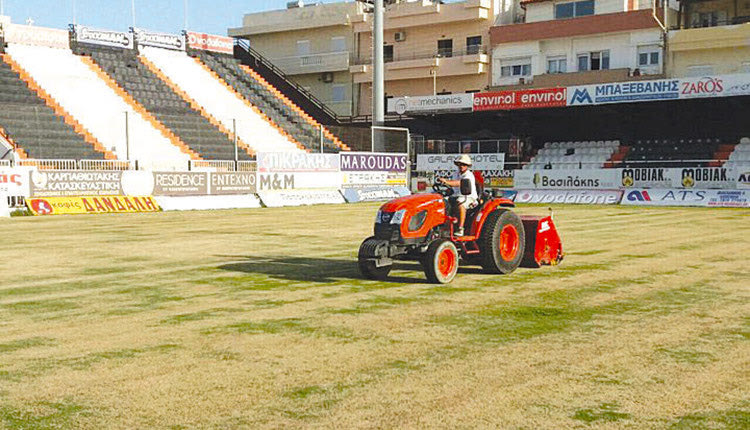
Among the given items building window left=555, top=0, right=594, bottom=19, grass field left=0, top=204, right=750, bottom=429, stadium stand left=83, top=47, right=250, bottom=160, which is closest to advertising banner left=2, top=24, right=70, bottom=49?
stadium stand left=83, top=47, right=250, bottom=160

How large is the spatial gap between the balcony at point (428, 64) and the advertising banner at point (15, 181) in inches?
1294

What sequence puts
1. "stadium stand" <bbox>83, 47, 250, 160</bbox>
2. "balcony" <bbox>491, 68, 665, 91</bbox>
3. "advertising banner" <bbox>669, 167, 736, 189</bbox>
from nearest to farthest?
"advertising banner" <bbox>669, 167, 736, 189</bbox>
"stadium stand" <bbox>83, 47, 250, 160</bbox>
"balcony" <bbox>491, 68, 665, 91</bbox>

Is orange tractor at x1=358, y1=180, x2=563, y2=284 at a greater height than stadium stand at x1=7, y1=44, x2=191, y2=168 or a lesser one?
lesser

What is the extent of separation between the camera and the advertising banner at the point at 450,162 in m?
39.8

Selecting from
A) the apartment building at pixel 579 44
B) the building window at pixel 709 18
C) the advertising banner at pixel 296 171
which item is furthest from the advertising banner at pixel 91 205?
the building window at pixel 709 18

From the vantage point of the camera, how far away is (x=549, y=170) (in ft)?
124

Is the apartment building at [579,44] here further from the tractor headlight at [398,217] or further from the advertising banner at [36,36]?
the tractor headlight at [398,217]

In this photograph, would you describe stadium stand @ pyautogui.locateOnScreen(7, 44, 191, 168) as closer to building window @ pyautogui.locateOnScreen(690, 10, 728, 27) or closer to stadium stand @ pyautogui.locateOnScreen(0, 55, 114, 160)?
stadium stand @ pyautogui.locateOnScreen(0, 55, 114, 160)

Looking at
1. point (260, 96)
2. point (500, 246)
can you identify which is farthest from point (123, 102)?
point (500, 246)

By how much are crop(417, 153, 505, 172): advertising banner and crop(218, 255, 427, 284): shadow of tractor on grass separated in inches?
1058

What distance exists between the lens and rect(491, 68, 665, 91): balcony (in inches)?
1773

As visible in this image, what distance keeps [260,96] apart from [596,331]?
46184 mm

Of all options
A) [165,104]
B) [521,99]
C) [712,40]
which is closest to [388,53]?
[165,104]

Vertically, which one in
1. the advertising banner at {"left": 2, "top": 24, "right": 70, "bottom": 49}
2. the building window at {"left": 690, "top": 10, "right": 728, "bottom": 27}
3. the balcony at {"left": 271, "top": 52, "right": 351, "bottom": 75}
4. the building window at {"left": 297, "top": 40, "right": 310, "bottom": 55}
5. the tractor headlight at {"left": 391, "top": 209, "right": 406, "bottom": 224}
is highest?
the building window at {"left": 297, "top": 40, "right": 310, "bottom": 55}
